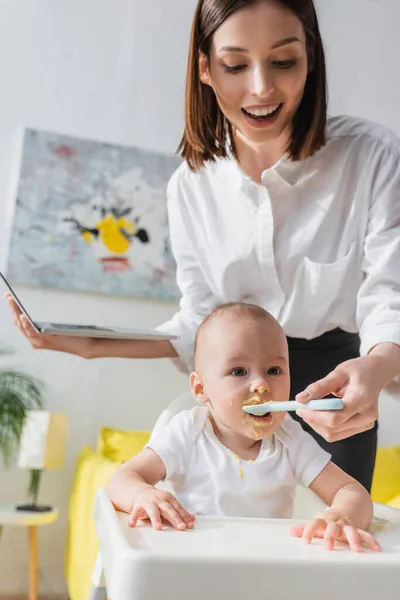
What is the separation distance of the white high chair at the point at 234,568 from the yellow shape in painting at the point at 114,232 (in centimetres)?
279

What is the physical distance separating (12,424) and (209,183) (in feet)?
6.24

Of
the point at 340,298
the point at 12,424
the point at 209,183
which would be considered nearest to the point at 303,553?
the point at 340,298

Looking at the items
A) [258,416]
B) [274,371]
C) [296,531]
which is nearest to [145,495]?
[296,531]

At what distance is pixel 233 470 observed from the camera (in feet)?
3.33

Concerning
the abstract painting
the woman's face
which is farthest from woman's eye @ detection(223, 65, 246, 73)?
the abstract painting

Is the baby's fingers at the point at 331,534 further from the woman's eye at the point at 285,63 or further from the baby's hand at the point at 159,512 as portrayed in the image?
the woman's eye at the point at 285,63

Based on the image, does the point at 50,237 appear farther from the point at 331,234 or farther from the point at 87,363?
the point at 331,234

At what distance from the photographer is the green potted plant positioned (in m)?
2.99

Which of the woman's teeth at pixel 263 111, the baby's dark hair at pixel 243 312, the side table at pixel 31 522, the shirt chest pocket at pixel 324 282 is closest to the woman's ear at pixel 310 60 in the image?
the woman's teeth at pixel 263 111

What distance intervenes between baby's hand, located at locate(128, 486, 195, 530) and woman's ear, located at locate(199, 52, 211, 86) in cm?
79

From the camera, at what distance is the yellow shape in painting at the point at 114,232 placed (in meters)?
3.42

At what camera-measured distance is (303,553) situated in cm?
63

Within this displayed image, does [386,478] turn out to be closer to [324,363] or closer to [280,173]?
[324,363]

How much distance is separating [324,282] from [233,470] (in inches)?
15.7
